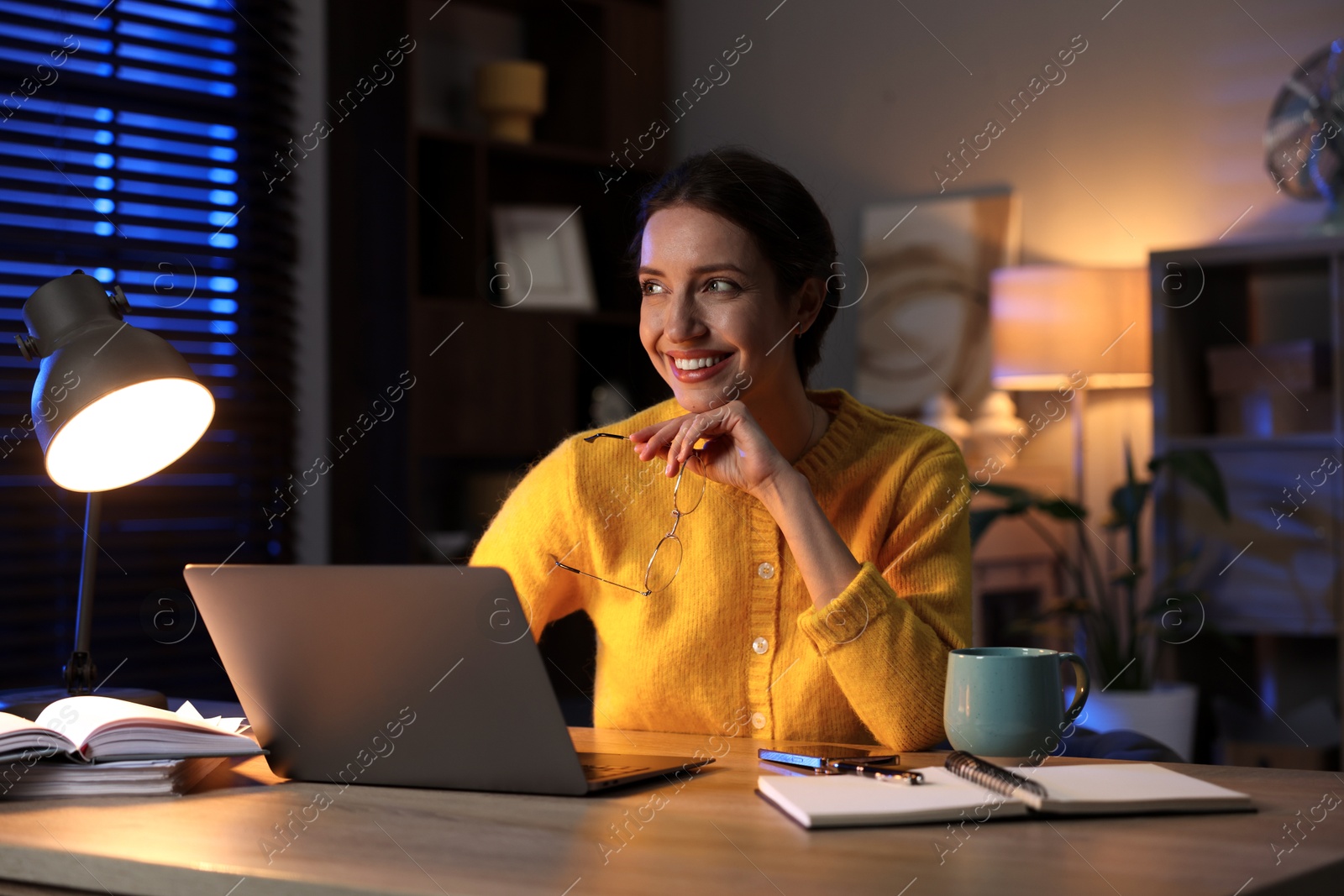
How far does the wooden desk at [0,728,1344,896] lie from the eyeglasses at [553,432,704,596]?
0.53 metres

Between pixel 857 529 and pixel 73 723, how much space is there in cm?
90

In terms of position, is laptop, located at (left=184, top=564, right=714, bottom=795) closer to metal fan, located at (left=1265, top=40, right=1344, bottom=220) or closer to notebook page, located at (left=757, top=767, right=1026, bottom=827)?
notebook page, located at (left=757, top=767, right=1026, bottom=827)

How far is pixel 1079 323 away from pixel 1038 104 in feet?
2.63

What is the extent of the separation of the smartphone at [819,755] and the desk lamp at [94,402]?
0.66 m

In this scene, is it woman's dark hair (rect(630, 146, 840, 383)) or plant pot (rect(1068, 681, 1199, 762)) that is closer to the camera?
woman's dark hair (rect(630, 146, 840, 383))

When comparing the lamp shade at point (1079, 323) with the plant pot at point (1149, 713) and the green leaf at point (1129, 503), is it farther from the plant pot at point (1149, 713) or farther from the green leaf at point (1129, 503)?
the plant pot at point (1149, 713)

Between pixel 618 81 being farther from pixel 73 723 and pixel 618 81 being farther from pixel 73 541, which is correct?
pixel 73 723

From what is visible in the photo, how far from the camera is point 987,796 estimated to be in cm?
99

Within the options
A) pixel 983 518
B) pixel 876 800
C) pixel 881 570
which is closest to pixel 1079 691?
pixel 876 800

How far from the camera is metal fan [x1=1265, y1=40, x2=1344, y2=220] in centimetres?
320

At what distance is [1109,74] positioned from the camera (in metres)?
3.74

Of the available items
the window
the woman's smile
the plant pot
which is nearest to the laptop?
the woman's smile

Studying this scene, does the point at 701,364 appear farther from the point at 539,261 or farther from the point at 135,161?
the point at 539,261

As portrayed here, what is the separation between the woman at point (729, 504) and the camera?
60.3 inches
